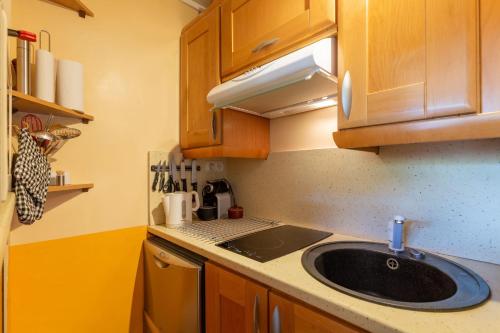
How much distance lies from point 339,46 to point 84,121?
4.21 ft

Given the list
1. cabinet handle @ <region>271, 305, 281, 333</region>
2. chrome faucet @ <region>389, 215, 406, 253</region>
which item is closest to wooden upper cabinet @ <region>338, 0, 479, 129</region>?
chrome faucet @ <region>389, 215, 406, 253</region>

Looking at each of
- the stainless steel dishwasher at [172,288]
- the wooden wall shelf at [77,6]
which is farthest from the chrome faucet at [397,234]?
the wooden wall shelf at [77,6]

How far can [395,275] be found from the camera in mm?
921

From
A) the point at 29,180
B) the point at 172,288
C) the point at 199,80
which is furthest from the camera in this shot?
the point at 199,80

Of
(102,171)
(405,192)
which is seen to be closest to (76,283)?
(102,171)

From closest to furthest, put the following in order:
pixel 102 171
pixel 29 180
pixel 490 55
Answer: pixel 490 55
pixel 29 180
pixel 102 171

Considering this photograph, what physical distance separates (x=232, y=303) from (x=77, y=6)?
5.25 ft

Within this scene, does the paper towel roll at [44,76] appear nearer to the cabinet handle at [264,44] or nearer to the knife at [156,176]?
the knife at [156,176]

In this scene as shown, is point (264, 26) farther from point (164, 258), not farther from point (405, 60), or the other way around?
point (164, 258)

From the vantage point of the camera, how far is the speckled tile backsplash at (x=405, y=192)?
2.78 feet

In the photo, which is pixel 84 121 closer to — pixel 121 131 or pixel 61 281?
pixel 121 131

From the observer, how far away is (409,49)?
71 centimetres

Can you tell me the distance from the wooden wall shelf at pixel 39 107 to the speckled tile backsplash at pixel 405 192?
3.60 ft

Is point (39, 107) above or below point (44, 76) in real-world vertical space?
below
